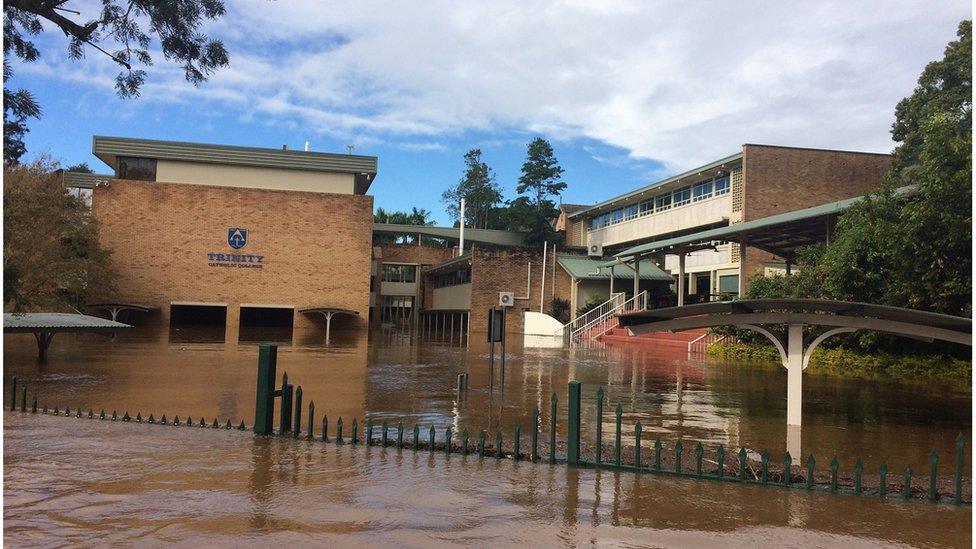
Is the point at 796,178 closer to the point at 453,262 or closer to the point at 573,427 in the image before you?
the point at 453,262

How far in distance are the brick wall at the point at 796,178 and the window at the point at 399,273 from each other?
2843 cm

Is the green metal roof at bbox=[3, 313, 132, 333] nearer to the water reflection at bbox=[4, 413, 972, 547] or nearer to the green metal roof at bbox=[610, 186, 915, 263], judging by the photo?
the water reflection at bbox=[4, 413, 972, 547]

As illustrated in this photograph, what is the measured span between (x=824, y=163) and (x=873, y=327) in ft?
95.9

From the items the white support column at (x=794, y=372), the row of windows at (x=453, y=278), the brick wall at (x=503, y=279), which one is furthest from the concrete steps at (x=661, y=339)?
the white support column at (x=794, y=372)

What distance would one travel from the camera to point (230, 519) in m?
4.68

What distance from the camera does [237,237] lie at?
127ft

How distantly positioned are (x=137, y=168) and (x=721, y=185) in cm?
3018

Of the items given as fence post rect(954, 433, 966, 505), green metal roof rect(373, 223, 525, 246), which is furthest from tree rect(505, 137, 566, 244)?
fence post rect(954, 433, 966, 505)

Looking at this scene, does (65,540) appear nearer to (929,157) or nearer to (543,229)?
(929,157)

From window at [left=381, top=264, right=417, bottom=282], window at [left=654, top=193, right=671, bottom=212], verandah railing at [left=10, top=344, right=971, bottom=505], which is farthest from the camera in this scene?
window at [left=381, top=264, right=417, bottom=282]

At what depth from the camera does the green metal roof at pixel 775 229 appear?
2277 centimetres

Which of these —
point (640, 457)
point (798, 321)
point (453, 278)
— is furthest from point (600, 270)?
point (640, 457)

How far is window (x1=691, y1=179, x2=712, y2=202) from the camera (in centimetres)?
3769

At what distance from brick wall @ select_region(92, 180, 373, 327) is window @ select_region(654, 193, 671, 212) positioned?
16.4 metres
